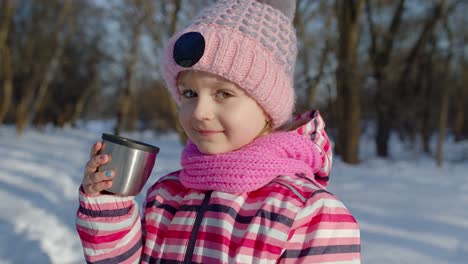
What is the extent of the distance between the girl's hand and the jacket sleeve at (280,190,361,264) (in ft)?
1.78

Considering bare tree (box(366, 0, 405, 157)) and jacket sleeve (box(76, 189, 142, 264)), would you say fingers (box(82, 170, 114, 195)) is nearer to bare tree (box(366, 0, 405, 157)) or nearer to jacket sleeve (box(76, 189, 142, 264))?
jacket sleeve (box(76, 189, 142, 264))

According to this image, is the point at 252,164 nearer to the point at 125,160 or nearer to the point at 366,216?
the point at 125,160

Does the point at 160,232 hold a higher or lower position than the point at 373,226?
higher

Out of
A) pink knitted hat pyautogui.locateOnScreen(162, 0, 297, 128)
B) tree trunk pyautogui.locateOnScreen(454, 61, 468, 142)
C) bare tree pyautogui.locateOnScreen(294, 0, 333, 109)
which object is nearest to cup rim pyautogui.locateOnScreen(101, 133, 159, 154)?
pink knitted hat pyautogui.locateOnScreen(162, 0, 297, 128)

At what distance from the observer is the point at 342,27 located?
337 inches

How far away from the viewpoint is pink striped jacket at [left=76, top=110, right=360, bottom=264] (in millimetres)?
1137

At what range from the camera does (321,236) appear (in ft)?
3.72

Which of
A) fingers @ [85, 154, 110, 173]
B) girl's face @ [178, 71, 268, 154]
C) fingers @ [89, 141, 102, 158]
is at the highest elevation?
girl's face @ [178, 71, 268, 154]

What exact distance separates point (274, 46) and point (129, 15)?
36.1 feet

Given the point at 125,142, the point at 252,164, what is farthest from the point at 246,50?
the point at 125,142

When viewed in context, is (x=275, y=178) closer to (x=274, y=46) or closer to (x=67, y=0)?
(x=274, y=46)

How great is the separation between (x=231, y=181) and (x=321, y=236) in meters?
0.30

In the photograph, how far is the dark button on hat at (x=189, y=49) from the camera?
124 centimetres

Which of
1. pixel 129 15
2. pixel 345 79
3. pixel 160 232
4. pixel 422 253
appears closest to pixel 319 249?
pixel 160 232
